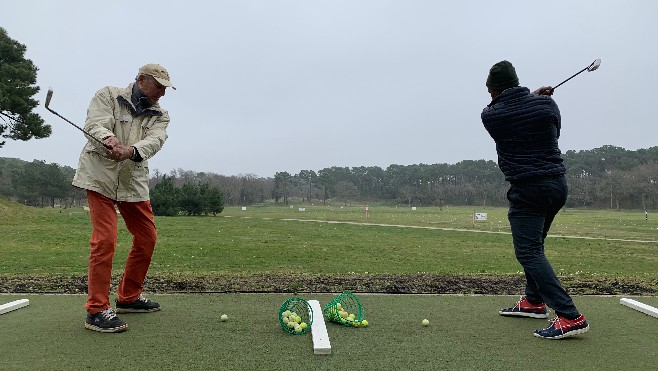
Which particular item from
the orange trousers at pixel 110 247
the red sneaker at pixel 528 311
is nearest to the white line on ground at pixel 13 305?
the orange trousers at pixel 110 247

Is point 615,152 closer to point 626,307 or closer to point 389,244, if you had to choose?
point 389,244

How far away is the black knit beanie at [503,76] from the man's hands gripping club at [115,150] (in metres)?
3.23

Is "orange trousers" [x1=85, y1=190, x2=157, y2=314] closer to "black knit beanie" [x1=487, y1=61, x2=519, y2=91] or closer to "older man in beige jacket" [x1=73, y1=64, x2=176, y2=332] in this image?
"older man in beige jacket" [x1=73, y1=64, x2=176, y2=332]

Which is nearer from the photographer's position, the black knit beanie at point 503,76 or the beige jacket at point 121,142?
the beige jacket at point 121,142

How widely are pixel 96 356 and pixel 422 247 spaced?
18.8 meters

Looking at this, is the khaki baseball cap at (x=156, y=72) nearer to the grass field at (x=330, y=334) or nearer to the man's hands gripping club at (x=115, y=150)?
the man's hands gripping club at (x=115, y=150)

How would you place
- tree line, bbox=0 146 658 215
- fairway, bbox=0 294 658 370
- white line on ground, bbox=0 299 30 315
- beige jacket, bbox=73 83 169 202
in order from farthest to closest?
tree line, bbox=0 146 658 215
white line on ground, bbox=0 299 30 315
beige jacket, bbox=73 83 169 202
fairway, bbox=0 294 658 370

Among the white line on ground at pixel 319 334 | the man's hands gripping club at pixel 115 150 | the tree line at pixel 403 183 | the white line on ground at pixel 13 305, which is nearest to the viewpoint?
the white line on ground at pixel 319 334

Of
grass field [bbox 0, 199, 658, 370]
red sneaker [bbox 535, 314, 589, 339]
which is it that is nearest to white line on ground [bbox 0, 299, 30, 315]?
grass field [bbox 0, 199, 658, 370]

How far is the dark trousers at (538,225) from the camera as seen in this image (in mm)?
4496

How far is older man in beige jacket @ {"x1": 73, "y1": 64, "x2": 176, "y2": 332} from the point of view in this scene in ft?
15.0

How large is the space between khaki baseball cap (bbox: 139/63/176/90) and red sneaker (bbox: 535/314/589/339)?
12.6 ft

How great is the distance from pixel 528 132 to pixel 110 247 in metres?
3.68

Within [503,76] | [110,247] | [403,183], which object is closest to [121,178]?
[110,247]
